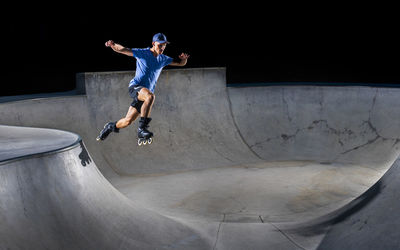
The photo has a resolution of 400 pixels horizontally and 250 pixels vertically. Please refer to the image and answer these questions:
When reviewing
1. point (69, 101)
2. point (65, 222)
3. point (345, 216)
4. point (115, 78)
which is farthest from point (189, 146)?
point (65, 222)

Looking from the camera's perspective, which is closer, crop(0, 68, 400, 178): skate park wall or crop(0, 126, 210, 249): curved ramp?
crop(0, 126, 210, 249): curved ramp

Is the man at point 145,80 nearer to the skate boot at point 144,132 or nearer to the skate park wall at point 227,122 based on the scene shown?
the skate boot at point 144,132

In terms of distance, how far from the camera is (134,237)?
190 inches

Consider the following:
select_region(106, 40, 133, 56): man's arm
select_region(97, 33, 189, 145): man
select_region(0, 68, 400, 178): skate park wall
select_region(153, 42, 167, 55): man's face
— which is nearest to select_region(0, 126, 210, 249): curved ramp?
select_region(97, 33, 189, 145): man

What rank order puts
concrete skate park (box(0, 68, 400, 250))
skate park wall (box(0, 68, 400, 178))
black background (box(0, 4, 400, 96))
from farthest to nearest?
black background (box(0, 4, 400, 96)) < skate park wall (box(0, 68, 400, 178)) < concrete skate park (box(0, 68, 400, 250))

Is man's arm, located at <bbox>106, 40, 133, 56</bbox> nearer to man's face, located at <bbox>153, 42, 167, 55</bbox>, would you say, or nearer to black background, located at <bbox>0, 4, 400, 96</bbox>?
man's face, located at <bbox>153, 42, 167, 55</bbox>

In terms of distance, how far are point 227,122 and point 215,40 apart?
13.8 ft

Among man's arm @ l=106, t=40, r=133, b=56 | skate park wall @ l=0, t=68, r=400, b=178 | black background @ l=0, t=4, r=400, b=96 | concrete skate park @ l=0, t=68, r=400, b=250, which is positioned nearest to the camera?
concrete skate park @ l=0, t=68, r=400, b=250

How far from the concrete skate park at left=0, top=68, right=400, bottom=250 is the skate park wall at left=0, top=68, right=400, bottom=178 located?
0.03m

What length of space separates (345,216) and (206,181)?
11.6ft

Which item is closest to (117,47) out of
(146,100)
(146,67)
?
(146,67)

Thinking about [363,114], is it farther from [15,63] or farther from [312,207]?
[15,63]

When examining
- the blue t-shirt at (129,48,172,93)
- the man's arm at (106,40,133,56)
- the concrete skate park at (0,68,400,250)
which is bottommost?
the concrete skate park at (0,68,400,250)

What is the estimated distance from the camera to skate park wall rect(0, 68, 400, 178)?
8.91 m
